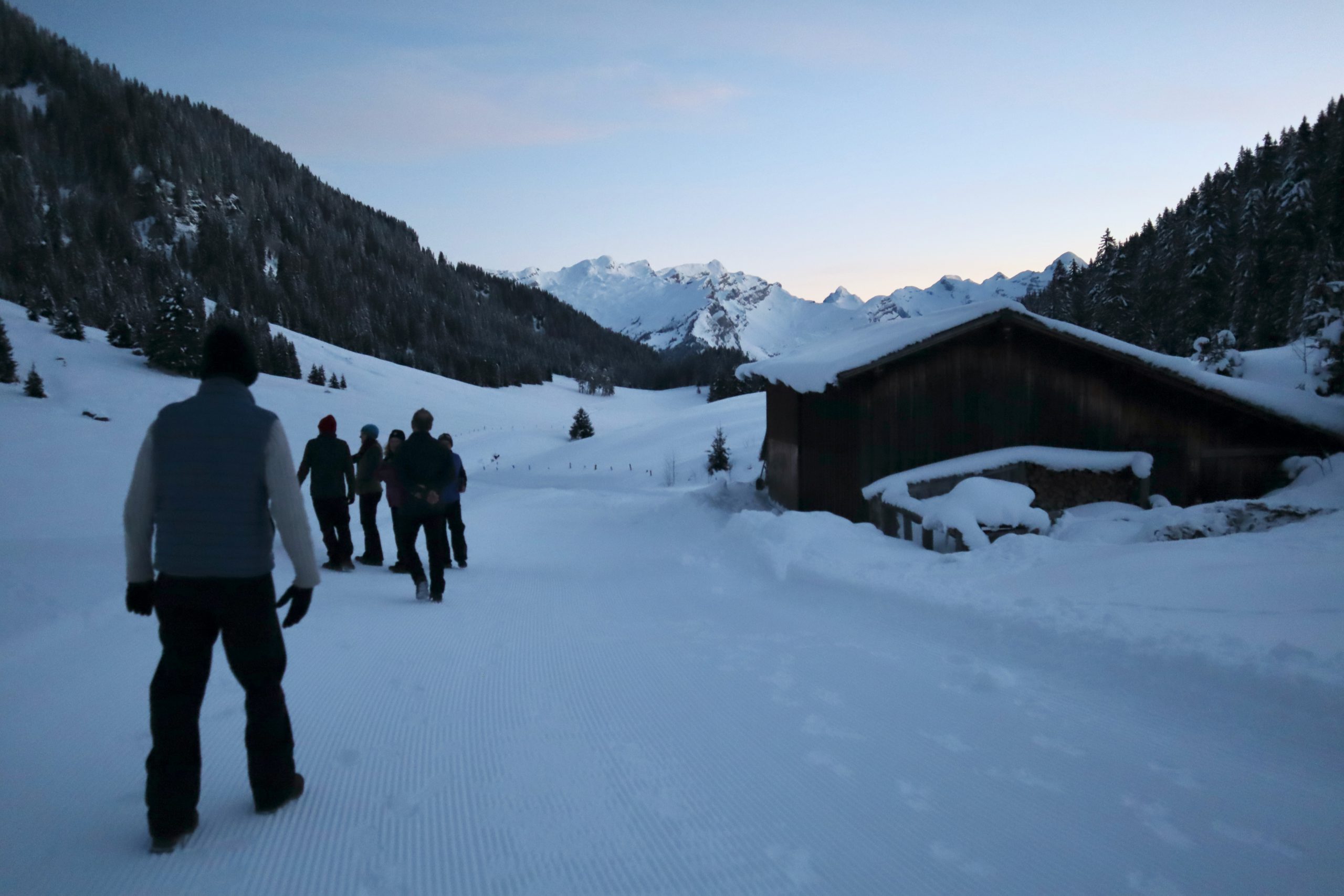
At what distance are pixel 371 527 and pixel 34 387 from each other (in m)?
32.2

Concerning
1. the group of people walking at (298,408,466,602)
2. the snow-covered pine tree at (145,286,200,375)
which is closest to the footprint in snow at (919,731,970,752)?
the group of people walking at (298,408,466,602)

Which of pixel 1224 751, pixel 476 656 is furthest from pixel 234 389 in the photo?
pixel 1224 751

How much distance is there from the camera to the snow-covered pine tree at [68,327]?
142 ft

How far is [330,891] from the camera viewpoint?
2486 millimetres

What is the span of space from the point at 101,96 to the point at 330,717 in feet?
471

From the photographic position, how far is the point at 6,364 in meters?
30.8

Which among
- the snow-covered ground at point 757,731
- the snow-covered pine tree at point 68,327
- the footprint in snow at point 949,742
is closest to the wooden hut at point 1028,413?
the snow-covered ground at point 757,731

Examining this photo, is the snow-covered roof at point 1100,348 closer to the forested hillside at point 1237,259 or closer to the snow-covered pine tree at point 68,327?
the forested hillside at point 1237,259

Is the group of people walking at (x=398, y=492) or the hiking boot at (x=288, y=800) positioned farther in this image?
the group of people walking at (x=398, y=492)

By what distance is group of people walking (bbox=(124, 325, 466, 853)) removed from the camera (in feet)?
8.89

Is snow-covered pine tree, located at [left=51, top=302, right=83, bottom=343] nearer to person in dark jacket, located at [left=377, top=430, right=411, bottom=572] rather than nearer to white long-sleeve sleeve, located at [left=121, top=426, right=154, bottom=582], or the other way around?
person in dark jacket, located at [left=377, top=430, right=411, bottom=572]

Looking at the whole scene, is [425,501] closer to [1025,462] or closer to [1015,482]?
[1015,482]

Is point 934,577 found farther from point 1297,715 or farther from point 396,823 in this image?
point 396,823

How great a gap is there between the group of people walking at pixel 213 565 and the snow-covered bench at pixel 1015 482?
7527 mm
